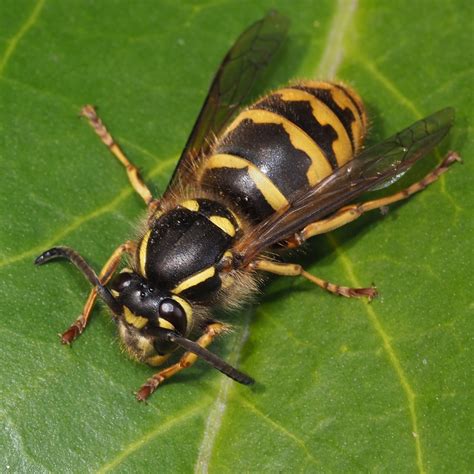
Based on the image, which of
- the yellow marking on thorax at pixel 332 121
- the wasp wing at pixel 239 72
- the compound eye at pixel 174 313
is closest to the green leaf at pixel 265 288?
the wasp wing at pixel 239 72

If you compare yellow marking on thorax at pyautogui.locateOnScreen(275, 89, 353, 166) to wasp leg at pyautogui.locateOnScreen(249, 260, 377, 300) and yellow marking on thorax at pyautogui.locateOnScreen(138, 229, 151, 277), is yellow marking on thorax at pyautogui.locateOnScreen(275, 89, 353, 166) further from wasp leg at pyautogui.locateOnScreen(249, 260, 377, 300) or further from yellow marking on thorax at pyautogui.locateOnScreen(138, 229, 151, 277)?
yellow marking on thorax at pyautogui.locateOnScreen(138, 229, 151, 277)

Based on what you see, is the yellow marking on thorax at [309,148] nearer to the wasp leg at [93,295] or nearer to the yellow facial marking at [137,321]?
the wasp leg at [93,295]

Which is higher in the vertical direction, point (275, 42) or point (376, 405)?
point (275, 42)

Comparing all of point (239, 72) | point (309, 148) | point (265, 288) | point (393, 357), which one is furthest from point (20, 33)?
point (393, 357)

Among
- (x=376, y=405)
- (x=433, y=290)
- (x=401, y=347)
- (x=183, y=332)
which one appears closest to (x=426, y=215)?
(x=433, y=290)

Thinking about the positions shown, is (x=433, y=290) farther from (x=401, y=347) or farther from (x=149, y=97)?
(x=149, y=97)
